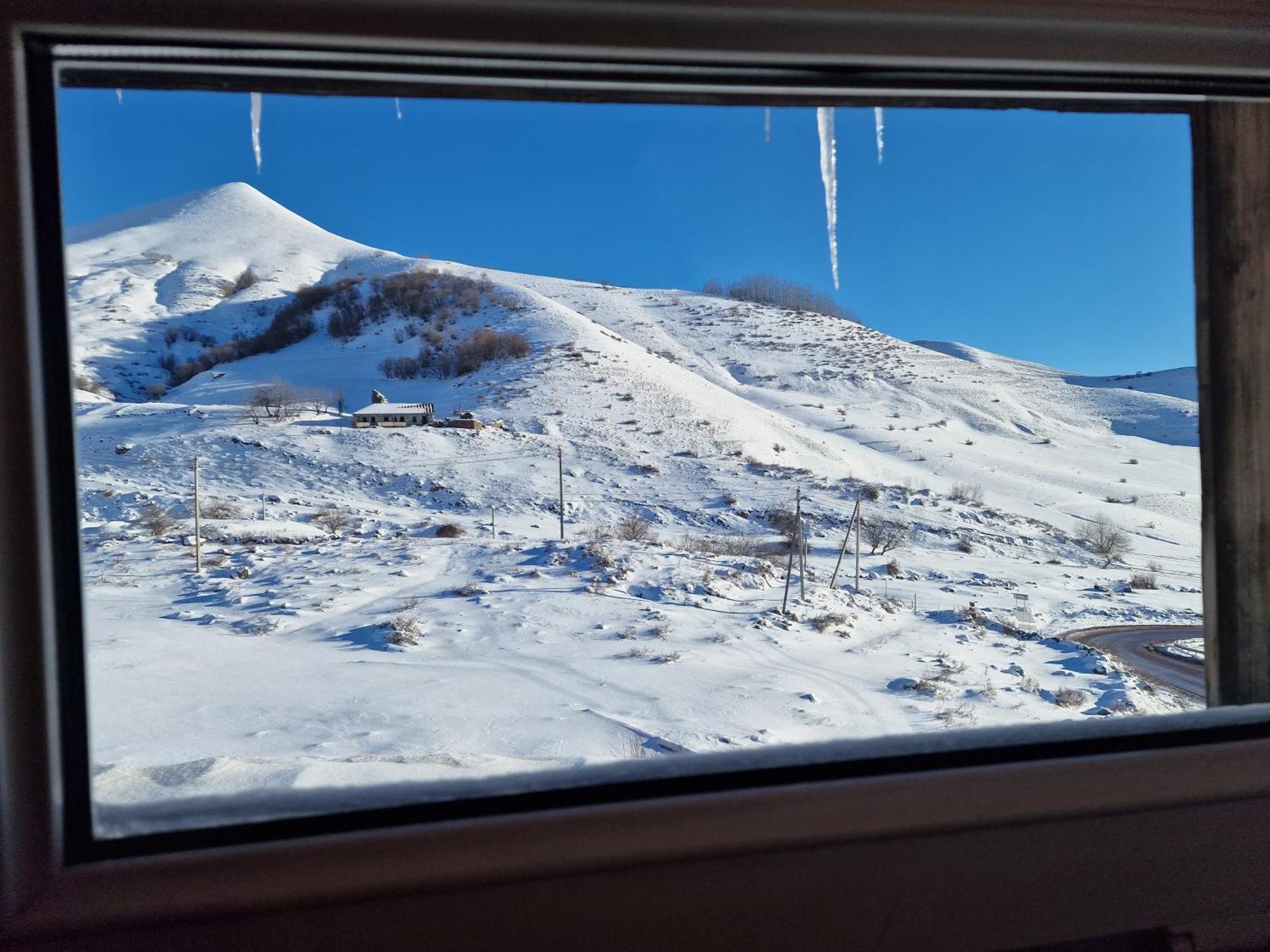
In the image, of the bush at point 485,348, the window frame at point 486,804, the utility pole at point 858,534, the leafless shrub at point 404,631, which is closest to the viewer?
the window frame at point 486,804

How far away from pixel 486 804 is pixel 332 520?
8.30 feet

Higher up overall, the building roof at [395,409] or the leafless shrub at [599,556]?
the building roof at [395,409]

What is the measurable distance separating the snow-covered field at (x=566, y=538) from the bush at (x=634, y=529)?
0.17 feet

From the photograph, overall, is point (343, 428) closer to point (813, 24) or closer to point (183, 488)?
point (183, 488)

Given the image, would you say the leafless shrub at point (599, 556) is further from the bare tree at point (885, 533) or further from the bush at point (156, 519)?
the bush at point (156, 519)

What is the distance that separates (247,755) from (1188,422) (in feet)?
4.91

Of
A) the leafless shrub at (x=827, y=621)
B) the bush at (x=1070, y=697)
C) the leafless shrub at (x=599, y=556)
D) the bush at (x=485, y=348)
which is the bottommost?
the bush at (x=1070, y=697)

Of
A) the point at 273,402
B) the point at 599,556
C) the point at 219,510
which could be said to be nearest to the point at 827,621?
the point at 599,556

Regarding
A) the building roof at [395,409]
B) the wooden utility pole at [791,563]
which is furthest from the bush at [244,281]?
the wooden utility pole at [791,563]

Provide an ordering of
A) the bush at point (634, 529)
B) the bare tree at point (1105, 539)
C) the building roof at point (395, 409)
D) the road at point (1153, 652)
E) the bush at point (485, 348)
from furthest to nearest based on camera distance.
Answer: the bush at point (485, 348), the bush at point (634, 529), the building roof at point (395, 409), the bare tree at point (1105, 539), the road at point (1153, 652)

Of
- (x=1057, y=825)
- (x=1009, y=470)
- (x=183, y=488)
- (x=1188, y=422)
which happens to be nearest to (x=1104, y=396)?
(x=1009, y=470)

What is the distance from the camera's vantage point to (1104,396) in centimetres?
257

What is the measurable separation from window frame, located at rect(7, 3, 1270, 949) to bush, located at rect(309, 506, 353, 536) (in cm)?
227

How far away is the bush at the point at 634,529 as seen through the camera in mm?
3420
